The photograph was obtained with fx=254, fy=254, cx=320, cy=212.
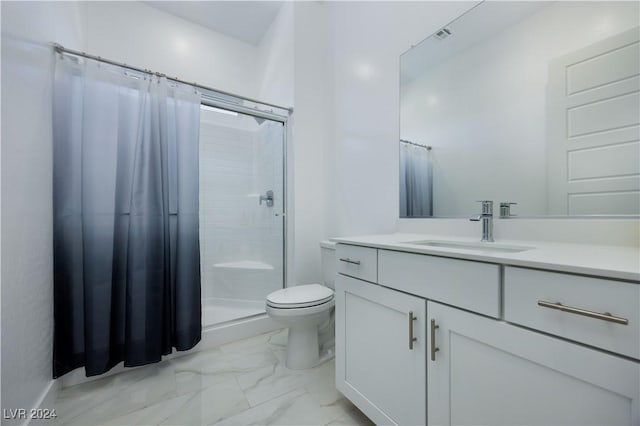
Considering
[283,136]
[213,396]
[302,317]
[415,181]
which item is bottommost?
[213,396]

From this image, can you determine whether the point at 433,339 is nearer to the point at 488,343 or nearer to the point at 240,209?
the point at 488,343

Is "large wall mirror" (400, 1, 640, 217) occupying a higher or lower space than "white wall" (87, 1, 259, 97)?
lower

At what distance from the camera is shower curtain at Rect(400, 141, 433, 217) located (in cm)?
143

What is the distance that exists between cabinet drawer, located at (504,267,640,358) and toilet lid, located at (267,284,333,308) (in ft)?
3.28

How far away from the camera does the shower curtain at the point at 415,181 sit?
56.2 inches

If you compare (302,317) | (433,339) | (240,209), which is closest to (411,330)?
(433,339)

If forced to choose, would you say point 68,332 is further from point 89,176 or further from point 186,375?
point 89,176

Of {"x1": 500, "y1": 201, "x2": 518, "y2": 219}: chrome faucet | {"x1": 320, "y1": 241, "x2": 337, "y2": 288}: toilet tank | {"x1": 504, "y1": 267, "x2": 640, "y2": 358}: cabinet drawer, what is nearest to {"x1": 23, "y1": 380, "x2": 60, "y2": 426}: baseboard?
{"x1": 320, "y1": 241, "x2": 337, "y2": 288}: toilet tank

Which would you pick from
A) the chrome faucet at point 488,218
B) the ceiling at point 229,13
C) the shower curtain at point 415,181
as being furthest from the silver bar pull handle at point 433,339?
the ceiling at point 229,13

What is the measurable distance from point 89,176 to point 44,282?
0.54 meters

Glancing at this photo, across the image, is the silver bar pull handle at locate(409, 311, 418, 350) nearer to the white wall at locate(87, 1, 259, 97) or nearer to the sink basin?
the sink basin

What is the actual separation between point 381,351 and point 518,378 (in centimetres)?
44

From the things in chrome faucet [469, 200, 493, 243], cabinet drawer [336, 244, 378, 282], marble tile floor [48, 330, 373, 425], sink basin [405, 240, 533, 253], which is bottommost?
marble tile floor [48, 330, 373, 425]

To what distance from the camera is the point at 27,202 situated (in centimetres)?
100
